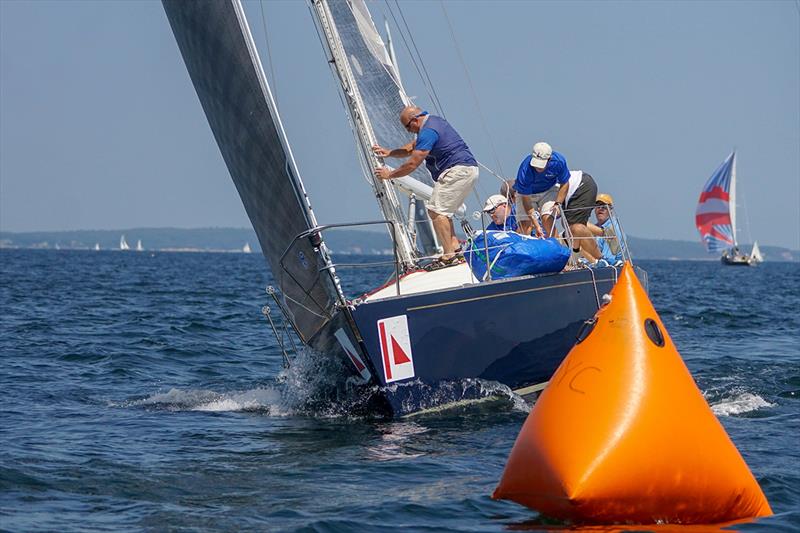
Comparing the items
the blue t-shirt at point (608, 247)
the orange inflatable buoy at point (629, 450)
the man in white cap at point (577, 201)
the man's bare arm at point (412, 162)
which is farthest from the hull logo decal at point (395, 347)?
the blue t-shirt at point (608, 247)

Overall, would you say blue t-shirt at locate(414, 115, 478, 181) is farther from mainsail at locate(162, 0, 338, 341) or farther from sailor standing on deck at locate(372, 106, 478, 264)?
mainsail at locate(162, 0, 338, 341)

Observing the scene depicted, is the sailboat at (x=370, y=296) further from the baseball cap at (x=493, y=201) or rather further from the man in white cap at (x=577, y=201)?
the baseball cap at (x=493, y=201)

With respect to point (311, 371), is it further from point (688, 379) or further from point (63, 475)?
point (688, 379)

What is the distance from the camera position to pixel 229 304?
23.4 meters

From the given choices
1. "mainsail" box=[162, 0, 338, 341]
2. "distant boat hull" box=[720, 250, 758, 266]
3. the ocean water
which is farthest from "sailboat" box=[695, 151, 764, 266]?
"mainsail" box=[162, 0, 338, 341]

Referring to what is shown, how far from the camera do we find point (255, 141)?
867 cm

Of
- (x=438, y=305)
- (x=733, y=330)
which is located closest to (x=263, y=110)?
(x=438, y=305)

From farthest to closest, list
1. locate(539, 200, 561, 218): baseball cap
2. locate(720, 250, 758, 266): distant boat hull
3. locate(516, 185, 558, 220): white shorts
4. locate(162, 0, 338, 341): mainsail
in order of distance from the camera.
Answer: locate(720, 250, 758, 266): distant boat hull
locate(516, 185, 558, 220): white shorts
locate(539, 200, 561, 218): baseball cap
locate(162, 0, 338, 341): mainsail

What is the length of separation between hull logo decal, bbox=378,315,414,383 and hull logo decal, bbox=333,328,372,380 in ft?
0.70

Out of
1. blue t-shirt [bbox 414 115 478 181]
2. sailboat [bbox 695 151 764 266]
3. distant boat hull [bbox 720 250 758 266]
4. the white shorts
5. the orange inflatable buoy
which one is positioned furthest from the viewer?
distant boat hull [bbox 720 250 758 266]

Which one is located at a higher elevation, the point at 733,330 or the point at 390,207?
the point at 390,207

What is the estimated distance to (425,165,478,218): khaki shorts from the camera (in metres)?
9.54

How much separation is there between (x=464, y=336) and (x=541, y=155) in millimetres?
2171

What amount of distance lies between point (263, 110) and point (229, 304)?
50.1 ft
